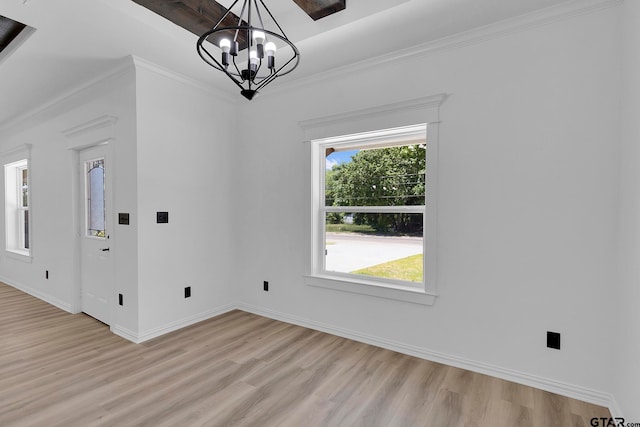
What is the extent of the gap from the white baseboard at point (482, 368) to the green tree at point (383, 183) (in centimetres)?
104

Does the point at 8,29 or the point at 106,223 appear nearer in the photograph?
the point at 8,29

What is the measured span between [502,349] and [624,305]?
826 mm

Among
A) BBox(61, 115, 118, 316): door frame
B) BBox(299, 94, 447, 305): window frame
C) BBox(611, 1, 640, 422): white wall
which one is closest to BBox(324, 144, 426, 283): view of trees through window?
BBox(299, 94, 447, 305): window frame

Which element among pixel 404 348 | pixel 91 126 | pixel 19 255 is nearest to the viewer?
pixel 404 348

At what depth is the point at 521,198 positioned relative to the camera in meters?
2.34

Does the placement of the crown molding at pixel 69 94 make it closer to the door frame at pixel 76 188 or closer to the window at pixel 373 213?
the door frame at pixel 76 188

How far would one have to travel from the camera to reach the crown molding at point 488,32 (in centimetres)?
212

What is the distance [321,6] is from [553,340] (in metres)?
2.92

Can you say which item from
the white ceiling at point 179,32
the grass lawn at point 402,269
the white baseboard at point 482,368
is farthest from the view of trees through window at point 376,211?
the white ceiling at point 179,32

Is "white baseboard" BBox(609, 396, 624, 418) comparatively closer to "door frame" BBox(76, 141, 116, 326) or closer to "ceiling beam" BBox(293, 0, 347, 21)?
"ceiling beam" BBox(293, 0, 347, 21)

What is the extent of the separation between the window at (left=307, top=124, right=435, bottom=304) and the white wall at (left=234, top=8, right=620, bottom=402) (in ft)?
0.72

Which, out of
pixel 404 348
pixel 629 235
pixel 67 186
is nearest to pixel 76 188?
pixel 67 186

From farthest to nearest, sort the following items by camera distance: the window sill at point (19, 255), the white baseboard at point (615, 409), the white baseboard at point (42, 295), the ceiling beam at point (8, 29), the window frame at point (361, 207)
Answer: the window sill at point (19, 255) → the white baseboard at point (42, 295) → the window frame at point (361, 207) → the ceiling beam at point (8, 29) → the white baseboard at point (615, 409)

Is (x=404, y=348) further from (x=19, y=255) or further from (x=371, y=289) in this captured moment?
(x=19, y=255)
